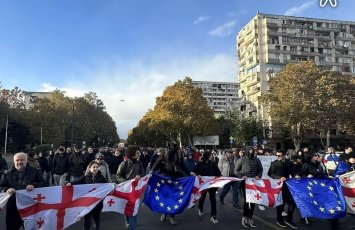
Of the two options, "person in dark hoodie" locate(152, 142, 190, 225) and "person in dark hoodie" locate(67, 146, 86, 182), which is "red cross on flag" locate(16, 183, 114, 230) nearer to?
"person in dark hoodie" locate(152, 142, 190, 225)

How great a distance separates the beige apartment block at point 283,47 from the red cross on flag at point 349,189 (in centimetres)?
7112

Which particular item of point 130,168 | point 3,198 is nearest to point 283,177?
point 130,168

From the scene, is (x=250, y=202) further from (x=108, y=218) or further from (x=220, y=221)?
(x=108, y=218)

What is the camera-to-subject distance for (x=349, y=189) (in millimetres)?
8766

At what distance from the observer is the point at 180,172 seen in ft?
31.1

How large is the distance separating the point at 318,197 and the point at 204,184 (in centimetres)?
255

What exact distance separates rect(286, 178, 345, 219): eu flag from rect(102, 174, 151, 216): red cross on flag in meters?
3.43

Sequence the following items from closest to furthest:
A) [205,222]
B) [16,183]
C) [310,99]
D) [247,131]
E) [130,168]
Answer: [16,183]
[130,168]
[205,222]
[310,99]
[247,131]

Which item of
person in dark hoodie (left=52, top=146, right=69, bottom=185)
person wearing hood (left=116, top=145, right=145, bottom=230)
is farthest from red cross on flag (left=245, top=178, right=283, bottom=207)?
person in dark hoodie (left=52, top=146, right=69, bottom=185)

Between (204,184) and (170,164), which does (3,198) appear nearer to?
(170,164)

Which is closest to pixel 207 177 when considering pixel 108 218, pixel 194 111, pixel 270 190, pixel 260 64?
pixel 270 190

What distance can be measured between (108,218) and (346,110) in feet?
166

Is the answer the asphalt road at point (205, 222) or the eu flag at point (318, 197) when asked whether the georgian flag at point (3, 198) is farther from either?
the eu flag at point (318, 197)

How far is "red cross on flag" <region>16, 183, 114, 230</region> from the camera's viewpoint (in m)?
6.95
